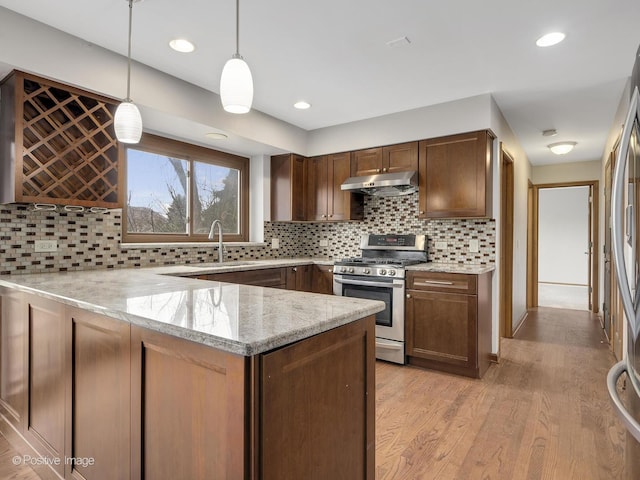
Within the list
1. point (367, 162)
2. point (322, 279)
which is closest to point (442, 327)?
point (322, 279)

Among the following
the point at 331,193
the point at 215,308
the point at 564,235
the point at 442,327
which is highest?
the point at 331,193

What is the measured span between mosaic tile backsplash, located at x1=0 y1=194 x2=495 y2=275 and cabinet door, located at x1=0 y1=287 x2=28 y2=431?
41cm

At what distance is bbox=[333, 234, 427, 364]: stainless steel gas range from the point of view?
333cm

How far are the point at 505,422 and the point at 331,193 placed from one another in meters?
2.73

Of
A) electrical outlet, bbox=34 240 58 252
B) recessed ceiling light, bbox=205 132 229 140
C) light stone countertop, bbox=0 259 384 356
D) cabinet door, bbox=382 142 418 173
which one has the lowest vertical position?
light stone countertop, bbox=0 259 384 356

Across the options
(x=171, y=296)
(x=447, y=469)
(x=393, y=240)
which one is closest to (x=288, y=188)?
(x=393, y=240)

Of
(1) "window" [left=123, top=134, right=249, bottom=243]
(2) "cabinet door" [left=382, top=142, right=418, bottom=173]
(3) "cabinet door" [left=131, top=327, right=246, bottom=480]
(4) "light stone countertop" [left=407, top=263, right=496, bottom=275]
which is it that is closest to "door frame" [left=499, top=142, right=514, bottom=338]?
(4) "light stone countertop" [left=407, top=263, right=496, bottom=275]

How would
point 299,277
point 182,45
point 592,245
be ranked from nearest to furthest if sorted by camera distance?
point 182,45 → point 299,277 → point 592,245

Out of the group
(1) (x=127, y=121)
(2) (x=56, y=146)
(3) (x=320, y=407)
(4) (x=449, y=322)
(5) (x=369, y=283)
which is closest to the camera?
(3) (x=320, y=407)

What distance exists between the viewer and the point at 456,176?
3379mm

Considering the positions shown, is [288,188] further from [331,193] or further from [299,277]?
[299,277]

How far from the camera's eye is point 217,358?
98 cm

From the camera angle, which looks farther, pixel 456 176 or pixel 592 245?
pixel 592 245

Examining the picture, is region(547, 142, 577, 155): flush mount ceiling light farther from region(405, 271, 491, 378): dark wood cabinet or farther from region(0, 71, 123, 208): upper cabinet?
region(0, 71, 123, 208): upper cabinet
